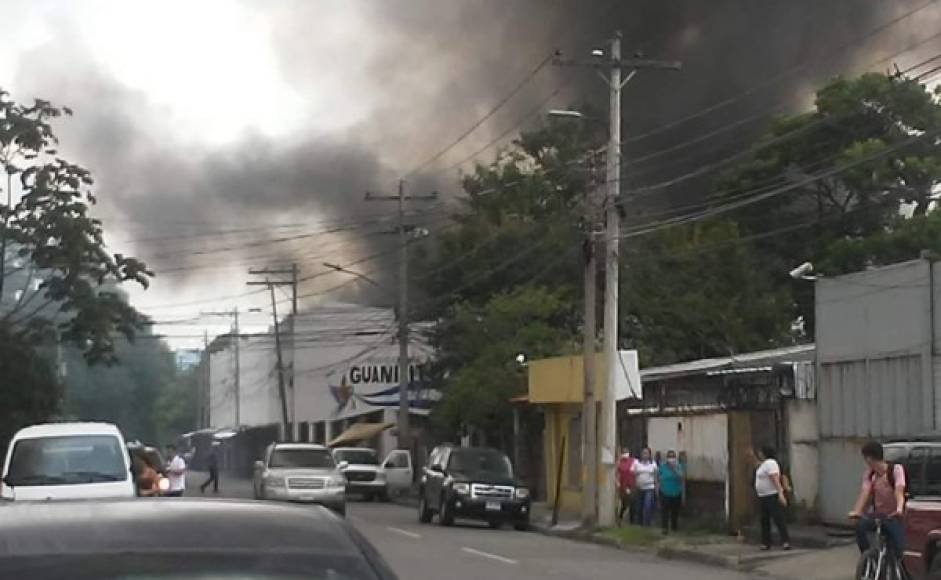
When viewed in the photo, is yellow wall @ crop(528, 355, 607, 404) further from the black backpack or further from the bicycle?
the bicycle

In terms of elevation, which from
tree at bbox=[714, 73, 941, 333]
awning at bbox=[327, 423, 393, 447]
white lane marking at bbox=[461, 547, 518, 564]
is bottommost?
white lane marking at bbox=[461, 547, 518, 564]

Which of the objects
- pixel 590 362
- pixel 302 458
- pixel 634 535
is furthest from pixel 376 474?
pixel 634 535

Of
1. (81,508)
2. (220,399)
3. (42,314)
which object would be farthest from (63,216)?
(220,399)

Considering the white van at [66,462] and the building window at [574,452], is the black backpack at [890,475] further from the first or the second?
the building window at [574,452]

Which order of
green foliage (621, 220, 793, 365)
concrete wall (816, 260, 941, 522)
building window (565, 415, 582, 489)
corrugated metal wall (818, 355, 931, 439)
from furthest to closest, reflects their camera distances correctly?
1. green foliage (621, 220, 793, 365)
2. building window (565, 415, 582, 489)
3. corrugated metal wall (818, 355, 931, 439)
4. concrete wall (816, 260, 941, 522)

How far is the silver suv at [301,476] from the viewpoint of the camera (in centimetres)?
3475

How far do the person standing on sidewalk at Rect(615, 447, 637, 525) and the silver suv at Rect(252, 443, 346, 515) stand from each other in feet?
19.0

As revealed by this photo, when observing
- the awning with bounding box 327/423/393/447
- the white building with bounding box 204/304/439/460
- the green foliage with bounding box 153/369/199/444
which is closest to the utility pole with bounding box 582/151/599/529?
the white building with bounding box 204/304/439/460

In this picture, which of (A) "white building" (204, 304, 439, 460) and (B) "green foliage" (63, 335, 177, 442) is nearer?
(A) "white building" (204, 304, 439, 460)

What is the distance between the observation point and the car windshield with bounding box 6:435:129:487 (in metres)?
21.6

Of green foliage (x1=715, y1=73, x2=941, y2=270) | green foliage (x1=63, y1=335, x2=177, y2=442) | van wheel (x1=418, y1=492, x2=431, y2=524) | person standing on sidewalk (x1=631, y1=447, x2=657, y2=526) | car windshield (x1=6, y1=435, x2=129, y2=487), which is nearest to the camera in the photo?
car windshield (x1=6, y1=435, x2=129, y2=487)

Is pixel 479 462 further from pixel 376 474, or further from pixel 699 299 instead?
pixel 699 299

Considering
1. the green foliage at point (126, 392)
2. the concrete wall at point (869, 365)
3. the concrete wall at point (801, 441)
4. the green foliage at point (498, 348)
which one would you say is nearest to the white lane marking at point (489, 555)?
the concrete wall at point (869, 365)

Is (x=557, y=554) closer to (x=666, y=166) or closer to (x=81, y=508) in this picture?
(x=81, y=508)
